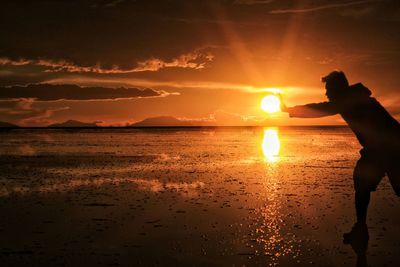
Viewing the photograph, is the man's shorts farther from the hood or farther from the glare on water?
the glare on water

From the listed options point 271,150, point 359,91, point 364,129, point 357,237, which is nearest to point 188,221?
point 357,237

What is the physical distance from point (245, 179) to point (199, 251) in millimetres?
8702

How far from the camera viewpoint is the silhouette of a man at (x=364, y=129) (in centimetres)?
723

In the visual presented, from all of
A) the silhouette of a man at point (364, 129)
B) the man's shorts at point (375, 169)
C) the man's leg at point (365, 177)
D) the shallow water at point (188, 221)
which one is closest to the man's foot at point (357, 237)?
the silhouette of a man at point (364, 129)

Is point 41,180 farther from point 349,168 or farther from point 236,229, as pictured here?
point 349,168

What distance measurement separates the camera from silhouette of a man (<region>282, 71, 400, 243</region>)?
723 cm

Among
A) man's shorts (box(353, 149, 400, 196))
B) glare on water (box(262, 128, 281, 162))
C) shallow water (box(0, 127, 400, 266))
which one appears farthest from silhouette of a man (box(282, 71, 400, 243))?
glare on water (box(262, 128, 281, 162))

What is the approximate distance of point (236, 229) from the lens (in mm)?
7777

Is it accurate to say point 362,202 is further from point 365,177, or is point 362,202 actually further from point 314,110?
point 314,110

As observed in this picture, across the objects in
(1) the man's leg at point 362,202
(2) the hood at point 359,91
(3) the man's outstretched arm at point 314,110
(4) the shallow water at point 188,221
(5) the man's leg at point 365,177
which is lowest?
(4) the shallow water at point 188,221

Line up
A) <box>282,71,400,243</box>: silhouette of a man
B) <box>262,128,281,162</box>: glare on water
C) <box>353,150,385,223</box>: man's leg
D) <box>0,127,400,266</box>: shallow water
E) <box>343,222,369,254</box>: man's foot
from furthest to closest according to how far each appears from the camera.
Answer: <box>262,128,281,162</box>: glare on water < <box>353,150,385,223</box>: man's leg < <box>282,71,400,243</box>: silhouette of a man < <box>343,222,369,254</box>: man's foot < <box>0,127,400,266</box>: shallow water

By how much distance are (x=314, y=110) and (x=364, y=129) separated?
2.72 ft

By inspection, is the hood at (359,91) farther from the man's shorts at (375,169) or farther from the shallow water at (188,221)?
the shallow water at (188,221)

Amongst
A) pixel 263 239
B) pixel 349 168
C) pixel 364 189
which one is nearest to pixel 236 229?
pixel 263 239
